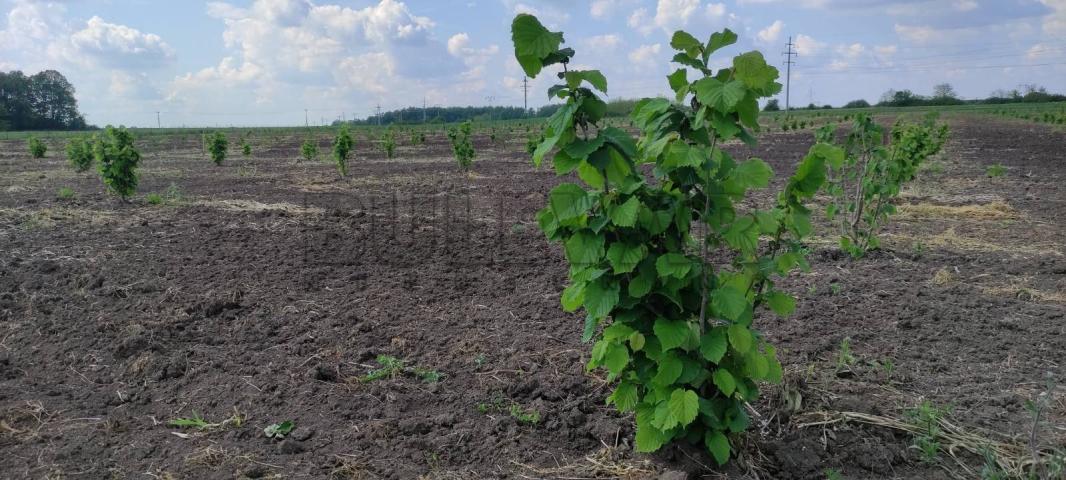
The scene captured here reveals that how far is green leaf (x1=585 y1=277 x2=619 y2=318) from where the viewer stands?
106 inches

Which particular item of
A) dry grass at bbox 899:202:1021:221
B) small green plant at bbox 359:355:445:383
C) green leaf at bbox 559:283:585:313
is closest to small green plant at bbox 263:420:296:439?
small green plant at bbox 359:355:445:383

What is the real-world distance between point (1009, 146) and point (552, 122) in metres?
25.7

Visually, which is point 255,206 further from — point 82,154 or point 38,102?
point 38,102

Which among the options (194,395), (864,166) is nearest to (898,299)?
(864,166)

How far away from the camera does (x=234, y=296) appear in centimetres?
544

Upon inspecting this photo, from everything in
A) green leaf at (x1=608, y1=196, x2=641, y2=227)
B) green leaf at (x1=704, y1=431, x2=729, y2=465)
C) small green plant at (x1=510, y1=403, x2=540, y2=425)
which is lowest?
small green plant at (x1=510, y1=403, x2=540, y2=425)

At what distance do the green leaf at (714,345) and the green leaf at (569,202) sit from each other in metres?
0.75

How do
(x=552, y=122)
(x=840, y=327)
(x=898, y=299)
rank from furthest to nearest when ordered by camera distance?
(x=898, y=299), (x=840, y=327), (x=552, y=122)

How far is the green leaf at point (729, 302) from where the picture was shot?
255cm

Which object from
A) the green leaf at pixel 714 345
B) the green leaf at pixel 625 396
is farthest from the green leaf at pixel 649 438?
the green leaf at pixel 714 345

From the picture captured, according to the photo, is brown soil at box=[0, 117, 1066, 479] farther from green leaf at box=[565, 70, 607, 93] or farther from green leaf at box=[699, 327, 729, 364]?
green leaf at box=[565, 70, 607, 93]

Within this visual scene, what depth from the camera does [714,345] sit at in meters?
2.66

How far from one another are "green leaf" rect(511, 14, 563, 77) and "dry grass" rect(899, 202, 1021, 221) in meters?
8.66

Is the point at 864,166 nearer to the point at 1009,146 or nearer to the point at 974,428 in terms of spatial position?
the point at 974,428
